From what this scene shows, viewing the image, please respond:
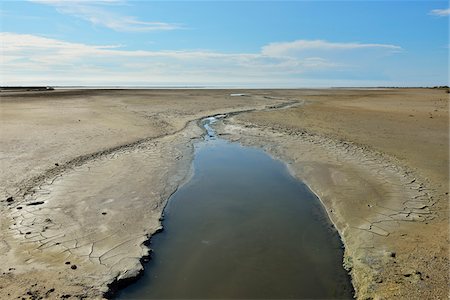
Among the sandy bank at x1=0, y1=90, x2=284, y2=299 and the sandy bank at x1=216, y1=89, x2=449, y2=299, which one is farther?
the sandy bank at x1=216, y1=89, x2=449, y2=299

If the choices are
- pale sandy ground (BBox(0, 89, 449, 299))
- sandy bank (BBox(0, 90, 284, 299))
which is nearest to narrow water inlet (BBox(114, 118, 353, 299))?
pale sandy ground (BBox(0, 89, 449, 299))

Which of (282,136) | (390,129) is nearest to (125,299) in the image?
(282,136)

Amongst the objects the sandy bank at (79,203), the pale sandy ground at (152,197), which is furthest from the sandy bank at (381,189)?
the sandy bank at (79,203)

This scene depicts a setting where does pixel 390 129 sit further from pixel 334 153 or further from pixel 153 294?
pixel 153 294

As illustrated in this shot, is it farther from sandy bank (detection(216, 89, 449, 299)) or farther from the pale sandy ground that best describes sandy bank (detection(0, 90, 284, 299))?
sandy bank (detection(216, 89, 449, 299))

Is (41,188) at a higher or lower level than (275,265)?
higher
